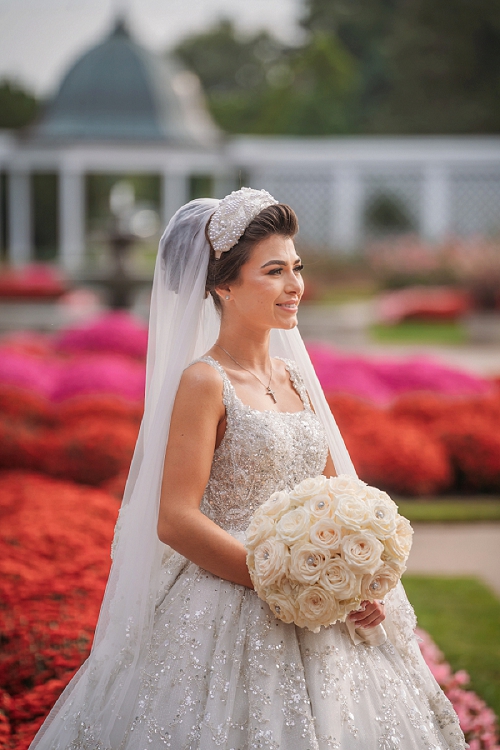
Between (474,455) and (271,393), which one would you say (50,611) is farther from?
(474,455)

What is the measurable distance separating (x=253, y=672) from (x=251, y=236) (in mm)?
1114

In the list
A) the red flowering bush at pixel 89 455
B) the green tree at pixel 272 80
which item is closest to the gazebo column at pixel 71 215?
the green tree at pixel 272 80

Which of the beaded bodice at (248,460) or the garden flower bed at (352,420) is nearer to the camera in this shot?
the beaded bodice at (248,460)

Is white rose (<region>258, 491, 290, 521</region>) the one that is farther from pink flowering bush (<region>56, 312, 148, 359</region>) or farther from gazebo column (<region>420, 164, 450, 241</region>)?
gazebo column (<region>420, 164, 450, 241</region>)

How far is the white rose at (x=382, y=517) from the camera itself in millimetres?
2184

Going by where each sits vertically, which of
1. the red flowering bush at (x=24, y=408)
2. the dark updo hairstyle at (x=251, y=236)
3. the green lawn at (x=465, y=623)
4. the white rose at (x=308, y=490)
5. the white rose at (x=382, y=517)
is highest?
the dark updo hairstyle at (x=251, y=236)

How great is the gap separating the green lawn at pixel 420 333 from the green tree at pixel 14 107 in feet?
77.8

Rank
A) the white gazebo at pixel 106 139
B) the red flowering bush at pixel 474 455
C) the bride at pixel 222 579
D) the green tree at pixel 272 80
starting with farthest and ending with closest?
the green tree at pixel 272 80 → the white gazebo at pixel 106 139 → the red flowering bush at pixel 474 455 → the bride at pixel 222 579

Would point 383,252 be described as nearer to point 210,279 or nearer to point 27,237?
point 27,237

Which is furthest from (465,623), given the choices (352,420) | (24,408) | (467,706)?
(24,408)

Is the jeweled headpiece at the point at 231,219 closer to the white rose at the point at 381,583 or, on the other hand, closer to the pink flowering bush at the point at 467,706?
the white rose at the point at 381,583

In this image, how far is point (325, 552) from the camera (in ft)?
7.05

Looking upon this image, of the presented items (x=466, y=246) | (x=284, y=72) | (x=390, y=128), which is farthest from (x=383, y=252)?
(x=284, y=72)

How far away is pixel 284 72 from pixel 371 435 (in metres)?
42.8
